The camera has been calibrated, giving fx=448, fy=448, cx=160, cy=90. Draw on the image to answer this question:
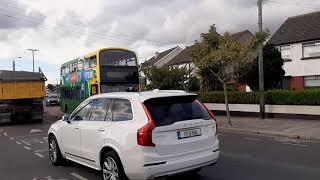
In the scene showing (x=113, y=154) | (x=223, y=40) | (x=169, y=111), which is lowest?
(x=113, y=154)

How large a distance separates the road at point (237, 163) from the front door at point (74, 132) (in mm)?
501

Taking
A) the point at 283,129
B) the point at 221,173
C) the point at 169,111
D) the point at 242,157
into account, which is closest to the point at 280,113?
the point at 283,129

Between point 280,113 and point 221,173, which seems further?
point 280,113

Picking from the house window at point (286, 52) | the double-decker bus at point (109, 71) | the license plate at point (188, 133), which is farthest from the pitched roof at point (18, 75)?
the license plate at point (188, 133)

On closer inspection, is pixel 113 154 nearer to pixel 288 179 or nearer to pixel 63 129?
pixel 63 129

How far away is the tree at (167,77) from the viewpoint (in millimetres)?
28984

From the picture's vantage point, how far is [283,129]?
17812 millimetres

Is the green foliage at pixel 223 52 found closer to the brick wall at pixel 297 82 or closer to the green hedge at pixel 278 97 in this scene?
the green hedge at pixel 278 97

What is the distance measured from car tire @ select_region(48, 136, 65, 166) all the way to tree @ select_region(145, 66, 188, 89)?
18286mm

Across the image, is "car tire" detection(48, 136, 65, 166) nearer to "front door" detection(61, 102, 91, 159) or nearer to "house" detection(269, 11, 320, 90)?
"front door" detection(61, 102, 91, 159)

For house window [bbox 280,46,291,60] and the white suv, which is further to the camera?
house window [bbox 280,46,291,60]

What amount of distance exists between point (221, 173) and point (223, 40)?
1165 cm

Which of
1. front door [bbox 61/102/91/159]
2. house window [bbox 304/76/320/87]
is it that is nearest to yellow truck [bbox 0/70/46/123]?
front door [bbox 61/102/91/159]

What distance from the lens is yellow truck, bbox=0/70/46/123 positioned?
2569cm
